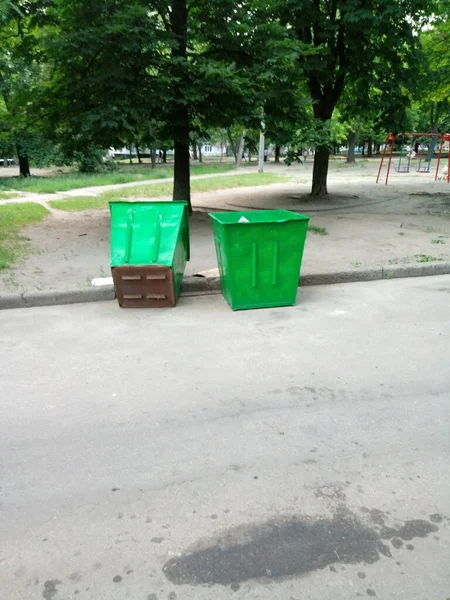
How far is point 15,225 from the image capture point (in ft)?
33.6

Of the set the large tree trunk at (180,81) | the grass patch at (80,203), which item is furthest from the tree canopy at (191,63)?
the grass patch at (80,203)

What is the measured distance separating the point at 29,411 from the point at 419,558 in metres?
2.64

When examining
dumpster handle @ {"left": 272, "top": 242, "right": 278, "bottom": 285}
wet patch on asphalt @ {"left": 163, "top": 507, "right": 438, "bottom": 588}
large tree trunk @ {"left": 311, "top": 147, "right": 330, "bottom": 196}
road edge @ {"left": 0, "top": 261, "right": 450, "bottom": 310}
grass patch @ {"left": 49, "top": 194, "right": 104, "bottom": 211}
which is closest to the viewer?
wet patch on asphalt @ {"left": 163, "top": 507, "right": 438, "bottom": 588}

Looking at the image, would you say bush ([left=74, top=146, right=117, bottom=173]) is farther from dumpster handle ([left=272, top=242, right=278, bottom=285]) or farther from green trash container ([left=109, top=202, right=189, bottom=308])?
dumpster handle ([left=272, top=242, right=278, bottom=285])

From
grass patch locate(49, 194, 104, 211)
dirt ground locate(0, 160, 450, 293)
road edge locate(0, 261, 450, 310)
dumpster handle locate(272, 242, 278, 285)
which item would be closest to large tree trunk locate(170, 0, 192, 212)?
dirt ground locate(0, 160, 450, 293)

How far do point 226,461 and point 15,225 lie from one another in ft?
29.7

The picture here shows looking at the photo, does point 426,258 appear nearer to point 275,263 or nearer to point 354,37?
point 275,263

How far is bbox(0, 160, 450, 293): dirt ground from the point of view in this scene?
269 inches

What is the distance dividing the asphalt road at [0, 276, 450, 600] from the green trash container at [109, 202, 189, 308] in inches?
24.5

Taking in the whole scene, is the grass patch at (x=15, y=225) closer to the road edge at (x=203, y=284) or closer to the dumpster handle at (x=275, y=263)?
the road edge at (x=203, y=284)

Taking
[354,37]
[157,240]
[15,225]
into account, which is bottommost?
[15,225]

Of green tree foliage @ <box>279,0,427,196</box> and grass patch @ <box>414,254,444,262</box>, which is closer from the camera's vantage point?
grass patch @ <box>414,254,444,262</box>

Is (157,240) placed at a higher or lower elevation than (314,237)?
higher

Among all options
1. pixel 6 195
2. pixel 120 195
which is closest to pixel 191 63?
pixel 120 195
